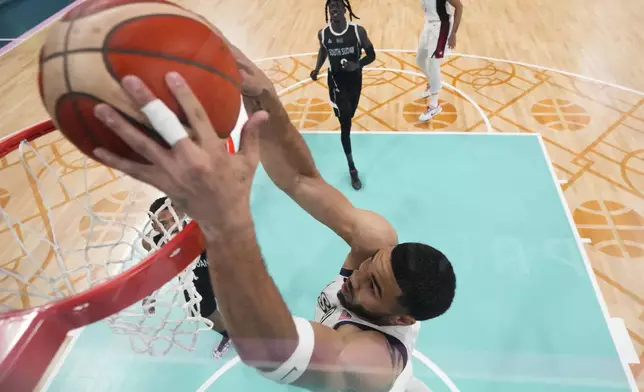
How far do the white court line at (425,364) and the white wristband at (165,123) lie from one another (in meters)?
2.12

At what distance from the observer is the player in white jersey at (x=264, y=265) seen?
0.69 m

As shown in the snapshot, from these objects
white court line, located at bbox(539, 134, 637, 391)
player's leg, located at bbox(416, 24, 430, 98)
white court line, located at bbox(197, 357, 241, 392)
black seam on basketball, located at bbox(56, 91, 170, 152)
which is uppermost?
black seam on basketball, located at bbox(56, 91, 170, 152)

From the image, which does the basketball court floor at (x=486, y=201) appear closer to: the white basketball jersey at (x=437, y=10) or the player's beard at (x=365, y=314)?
the white basketball jersey at (x=437, y=10)

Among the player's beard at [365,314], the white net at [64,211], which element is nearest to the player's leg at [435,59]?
the white net at [64,211]

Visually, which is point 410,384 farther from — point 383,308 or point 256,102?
point 256,102

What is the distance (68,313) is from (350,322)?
2.67 ft

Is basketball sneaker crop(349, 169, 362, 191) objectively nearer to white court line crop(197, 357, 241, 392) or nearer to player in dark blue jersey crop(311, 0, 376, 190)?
player in dark blue jersey crop(311, 0, 376, 190)

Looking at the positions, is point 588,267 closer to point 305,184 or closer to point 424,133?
point 424,133

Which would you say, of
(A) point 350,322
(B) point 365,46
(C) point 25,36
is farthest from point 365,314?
(C) point 25,36

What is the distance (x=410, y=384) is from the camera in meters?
1.97

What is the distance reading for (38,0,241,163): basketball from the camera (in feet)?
2.45

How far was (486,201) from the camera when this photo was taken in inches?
134

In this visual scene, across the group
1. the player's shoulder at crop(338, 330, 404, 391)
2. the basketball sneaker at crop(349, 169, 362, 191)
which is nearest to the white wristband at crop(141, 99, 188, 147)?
the player's shoulder at crop(338, 330, 404, 391)

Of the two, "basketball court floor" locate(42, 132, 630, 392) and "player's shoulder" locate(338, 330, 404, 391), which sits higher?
"player's shoulder" locate(338, 330, 404, 391)
